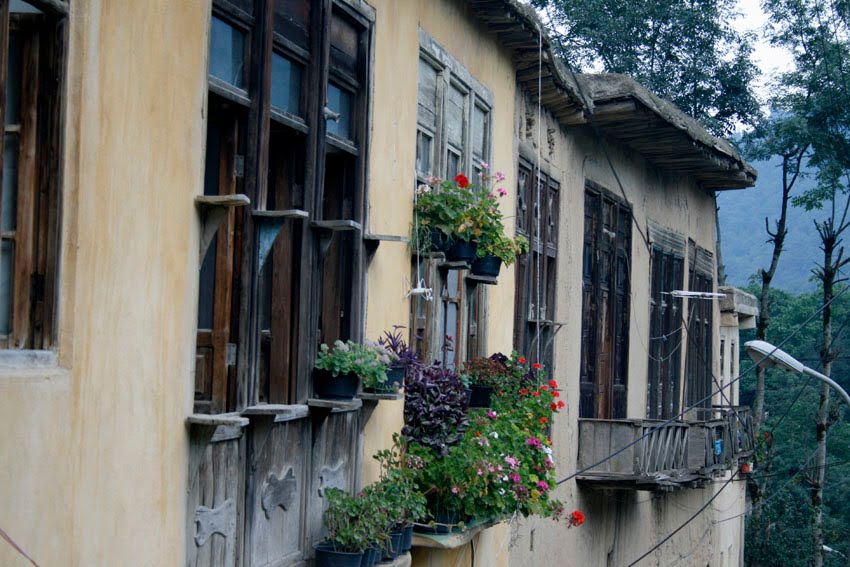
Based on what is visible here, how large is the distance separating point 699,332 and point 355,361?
1602 cm

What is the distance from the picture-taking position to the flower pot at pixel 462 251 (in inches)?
371

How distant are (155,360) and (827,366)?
913 inches

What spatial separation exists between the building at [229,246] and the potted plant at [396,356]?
0.17 metres

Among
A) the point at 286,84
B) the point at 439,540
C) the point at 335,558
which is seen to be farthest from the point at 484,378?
the point at 286,84

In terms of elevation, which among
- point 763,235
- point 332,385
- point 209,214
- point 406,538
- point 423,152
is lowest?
point 406,538

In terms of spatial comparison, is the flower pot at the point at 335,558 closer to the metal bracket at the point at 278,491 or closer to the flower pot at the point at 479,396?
the metal bracket at the point at 278,491

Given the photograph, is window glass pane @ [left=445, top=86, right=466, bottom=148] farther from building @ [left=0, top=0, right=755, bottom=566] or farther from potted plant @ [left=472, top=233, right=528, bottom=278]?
potted plant @ [left=472, top=233, right=528, bottom=278]

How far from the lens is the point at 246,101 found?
6461 mm

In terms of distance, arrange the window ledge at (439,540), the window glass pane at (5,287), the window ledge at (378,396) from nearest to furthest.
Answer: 1. the window glass pane at (5,287)
2. the window ledge at (378,396)
3. the window ledge at (439,540)

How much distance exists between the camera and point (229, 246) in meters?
6.51

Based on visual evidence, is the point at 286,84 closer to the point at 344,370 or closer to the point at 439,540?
the point at 344,370

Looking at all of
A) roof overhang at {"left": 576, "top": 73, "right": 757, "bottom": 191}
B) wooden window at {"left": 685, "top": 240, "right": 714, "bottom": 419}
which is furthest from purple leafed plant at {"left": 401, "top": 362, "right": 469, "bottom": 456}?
wooden window at {"left": 685, "top": 240, "right": 714, "bottom": 419}

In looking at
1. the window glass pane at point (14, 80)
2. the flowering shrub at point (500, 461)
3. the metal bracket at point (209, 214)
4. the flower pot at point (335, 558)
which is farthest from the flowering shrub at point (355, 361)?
the window glass pane at point (14, 80)

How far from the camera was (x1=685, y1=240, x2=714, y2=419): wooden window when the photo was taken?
21.9 m
